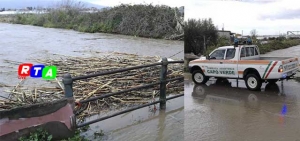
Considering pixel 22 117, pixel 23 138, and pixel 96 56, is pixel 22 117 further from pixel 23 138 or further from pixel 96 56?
pixel 96 56

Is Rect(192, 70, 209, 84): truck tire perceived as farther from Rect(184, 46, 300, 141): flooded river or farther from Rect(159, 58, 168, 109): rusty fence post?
Rect(159, 58, 168, 109): rusty fence post

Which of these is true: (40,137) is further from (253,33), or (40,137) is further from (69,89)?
(253,33)

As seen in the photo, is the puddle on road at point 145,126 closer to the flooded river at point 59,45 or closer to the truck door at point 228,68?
the flooded river at point 59,45

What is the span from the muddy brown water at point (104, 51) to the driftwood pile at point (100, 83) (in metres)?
0.10

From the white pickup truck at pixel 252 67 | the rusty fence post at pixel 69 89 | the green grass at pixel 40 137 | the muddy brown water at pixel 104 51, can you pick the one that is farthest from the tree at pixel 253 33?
the green grass at pixel 40 137

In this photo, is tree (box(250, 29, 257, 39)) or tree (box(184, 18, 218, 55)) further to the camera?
tree (box(250, 29, 257, 39))

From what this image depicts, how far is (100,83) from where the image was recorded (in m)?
4.04

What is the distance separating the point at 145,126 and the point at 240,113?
1262mm

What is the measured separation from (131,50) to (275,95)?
2.45 m

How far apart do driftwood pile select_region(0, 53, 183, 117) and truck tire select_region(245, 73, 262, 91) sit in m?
1.88

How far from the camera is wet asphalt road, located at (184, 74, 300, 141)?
3021mm

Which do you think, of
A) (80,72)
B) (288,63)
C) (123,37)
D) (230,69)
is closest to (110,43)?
(123,37)

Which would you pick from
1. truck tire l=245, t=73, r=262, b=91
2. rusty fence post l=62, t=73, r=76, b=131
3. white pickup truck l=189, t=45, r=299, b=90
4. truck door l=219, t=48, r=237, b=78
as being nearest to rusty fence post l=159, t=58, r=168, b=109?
white pickup truck l=189, t=45, r=299, b=90

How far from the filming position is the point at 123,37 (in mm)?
4195
